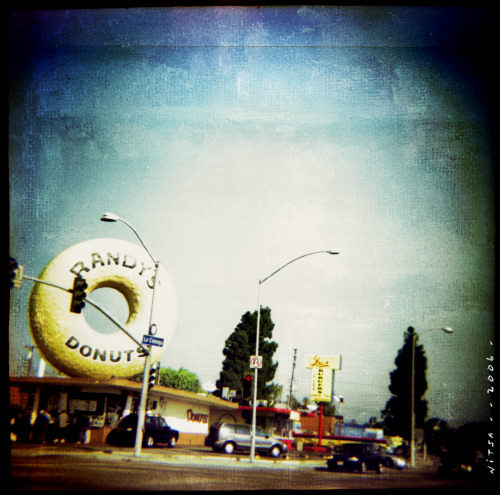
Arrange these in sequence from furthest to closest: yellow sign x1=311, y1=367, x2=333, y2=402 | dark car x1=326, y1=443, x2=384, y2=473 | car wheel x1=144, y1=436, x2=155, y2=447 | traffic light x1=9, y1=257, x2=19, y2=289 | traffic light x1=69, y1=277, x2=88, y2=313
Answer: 1. car wheel x1=144, y1=436, x2=155, y2=447
2. yellow sign x1=311, y1=367, x2=333, y2=402
3. dark car x1=326, y1=443, x2=384, y2=473
4. traffic light x1=69, y1=277, x2=88, y2=313
5. traffic light x1=9, y1=257, x2=19, y2=289

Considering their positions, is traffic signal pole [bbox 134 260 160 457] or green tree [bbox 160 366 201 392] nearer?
traffic signal pole [bbox 134 260 160 457]

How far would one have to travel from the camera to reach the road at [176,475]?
30.5ft

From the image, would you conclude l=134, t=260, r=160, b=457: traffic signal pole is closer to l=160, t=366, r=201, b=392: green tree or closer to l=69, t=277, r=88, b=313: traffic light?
l=69, t=277, r=88, b=313: traffic light

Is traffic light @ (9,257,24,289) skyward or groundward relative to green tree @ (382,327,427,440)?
skyward

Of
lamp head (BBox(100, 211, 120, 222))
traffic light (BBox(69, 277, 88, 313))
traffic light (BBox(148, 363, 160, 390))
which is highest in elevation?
lamp head (BBox(100, 211, 120, 222))

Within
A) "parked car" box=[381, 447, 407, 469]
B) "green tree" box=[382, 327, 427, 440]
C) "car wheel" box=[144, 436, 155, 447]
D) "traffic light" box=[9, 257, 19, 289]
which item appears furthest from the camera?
"car wheel" box=[144, 436, 155, 447]

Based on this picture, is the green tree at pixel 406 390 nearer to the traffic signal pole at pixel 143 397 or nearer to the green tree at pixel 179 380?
the traffic signal pole at pixel 143 397

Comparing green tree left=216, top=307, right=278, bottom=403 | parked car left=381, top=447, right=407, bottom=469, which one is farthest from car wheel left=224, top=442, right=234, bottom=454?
parked car left=381, top=447, right=407, bottom=469

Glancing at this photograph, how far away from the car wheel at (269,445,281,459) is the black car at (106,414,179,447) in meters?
3.97

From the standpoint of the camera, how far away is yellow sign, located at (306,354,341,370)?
13.5 metres

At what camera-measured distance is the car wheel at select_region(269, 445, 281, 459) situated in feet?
55.8

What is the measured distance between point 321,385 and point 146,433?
23.4 feet

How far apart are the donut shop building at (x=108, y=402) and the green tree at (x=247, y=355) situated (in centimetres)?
172

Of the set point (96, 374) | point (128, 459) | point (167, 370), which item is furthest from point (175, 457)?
point (167, 370)
